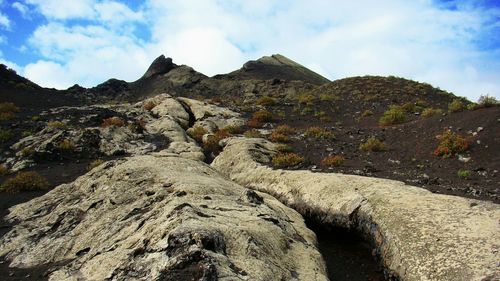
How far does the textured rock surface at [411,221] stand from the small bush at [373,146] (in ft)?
27.5

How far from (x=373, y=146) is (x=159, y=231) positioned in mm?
19454

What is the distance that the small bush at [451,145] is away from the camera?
22.5m

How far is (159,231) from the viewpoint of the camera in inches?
403

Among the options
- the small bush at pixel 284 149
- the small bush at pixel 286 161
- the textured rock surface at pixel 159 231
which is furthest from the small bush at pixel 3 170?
the small bush at pixel 284 149

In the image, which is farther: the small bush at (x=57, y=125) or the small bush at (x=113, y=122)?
the small bush at (x=113, y=122)

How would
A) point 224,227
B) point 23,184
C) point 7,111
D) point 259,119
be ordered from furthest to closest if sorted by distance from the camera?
point 7,111
point 259,119
point 23,184
point 224,227

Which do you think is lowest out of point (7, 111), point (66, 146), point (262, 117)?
point (66, 146)

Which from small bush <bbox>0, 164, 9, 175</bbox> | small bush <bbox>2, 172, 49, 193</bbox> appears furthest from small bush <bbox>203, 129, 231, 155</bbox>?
small bush <bbox>0, 164, 9, 175</bbox>

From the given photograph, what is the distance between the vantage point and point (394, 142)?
1081 inches

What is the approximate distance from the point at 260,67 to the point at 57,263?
410 feet

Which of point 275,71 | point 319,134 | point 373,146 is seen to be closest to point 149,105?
point 319,134

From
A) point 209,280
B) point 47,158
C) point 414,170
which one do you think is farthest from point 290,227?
point 47,158

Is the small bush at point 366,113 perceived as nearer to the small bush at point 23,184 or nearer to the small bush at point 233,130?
the small bush at point 233,130

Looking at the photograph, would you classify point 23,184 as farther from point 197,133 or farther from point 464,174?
point 464,174
